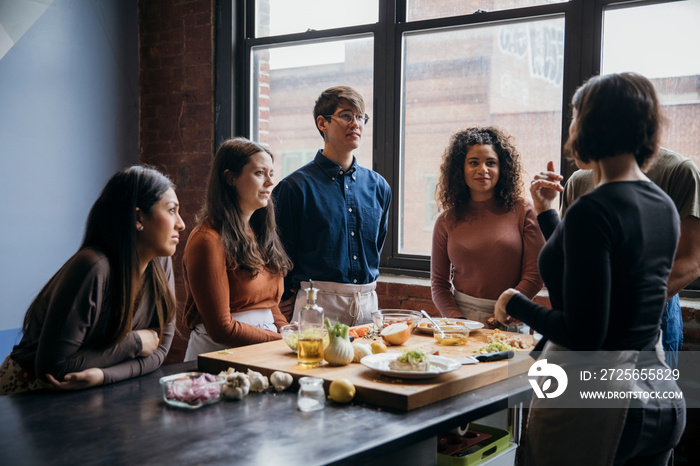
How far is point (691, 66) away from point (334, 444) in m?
2.59

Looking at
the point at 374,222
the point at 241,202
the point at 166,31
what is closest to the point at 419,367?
the point at 241,202

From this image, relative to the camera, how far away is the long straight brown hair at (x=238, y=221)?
2420 millimetres

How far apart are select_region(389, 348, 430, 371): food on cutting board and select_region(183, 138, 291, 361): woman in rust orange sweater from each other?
2.33 feet

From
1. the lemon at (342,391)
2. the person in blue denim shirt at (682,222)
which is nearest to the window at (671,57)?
the person in blue denim shirt at (682,222)

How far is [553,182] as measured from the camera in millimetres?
2232

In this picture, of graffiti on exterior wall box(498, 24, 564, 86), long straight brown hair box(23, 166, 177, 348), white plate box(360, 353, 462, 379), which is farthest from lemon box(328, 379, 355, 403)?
graffiti on exterior wall box(498, 24, 564, 86)

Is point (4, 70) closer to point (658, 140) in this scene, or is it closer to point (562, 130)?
point (562, 130)

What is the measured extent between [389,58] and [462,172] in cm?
126

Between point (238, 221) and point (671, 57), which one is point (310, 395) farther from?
point (671, 57)

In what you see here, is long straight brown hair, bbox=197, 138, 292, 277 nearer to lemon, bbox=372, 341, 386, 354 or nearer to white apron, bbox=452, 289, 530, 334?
lemon, bbox=372, 341, 386, 354

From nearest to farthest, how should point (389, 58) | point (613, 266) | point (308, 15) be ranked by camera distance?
1. point (613, 266)
2. point (389, 58)
3. point (308, 15)

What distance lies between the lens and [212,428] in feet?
4.90

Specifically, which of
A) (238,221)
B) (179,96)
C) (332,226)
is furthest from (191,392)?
(179,96)

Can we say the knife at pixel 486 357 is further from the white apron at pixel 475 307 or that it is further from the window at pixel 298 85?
the window at pixel 298 85
